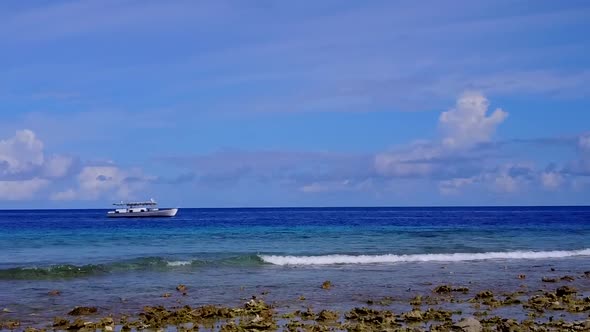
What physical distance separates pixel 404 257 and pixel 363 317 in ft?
69.9

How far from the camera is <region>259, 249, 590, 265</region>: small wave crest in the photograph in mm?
36812

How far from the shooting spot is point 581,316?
1841 cm

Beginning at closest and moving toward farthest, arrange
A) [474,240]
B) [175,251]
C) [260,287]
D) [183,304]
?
1. [183,304]
2. [260,287]
3. [175,251]
4. [474,240]

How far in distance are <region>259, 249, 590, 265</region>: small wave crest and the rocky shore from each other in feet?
47.9

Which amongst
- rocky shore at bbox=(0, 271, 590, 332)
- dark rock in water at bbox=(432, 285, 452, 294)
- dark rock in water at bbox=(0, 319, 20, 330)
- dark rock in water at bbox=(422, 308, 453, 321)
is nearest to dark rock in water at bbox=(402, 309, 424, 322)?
rocky shore at bbox=(0, 271, 590, 332)

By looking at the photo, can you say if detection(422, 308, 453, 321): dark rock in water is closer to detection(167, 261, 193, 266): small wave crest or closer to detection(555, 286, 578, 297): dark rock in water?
detection(555, 286, 578, 297): dark rock in water

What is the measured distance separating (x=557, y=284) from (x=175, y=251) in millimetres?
25977

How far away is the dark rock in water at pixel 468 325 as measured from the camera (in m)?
16.0

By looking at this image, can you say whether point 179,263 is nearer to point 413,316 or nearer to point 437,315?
point 413,316

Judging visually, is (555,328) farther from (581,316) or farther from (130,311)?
(130,311)

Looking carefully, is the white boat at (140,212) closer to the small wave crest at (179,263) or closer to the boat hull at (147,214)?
the boat hull at (147,214)

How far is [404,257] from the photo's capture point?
128 ft

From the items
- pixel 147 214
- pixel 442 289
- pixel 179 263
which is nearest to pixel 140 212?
pixel 147 214

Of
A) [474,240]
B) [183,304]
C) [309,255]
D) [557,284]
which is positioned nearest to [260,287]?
[183,304]
